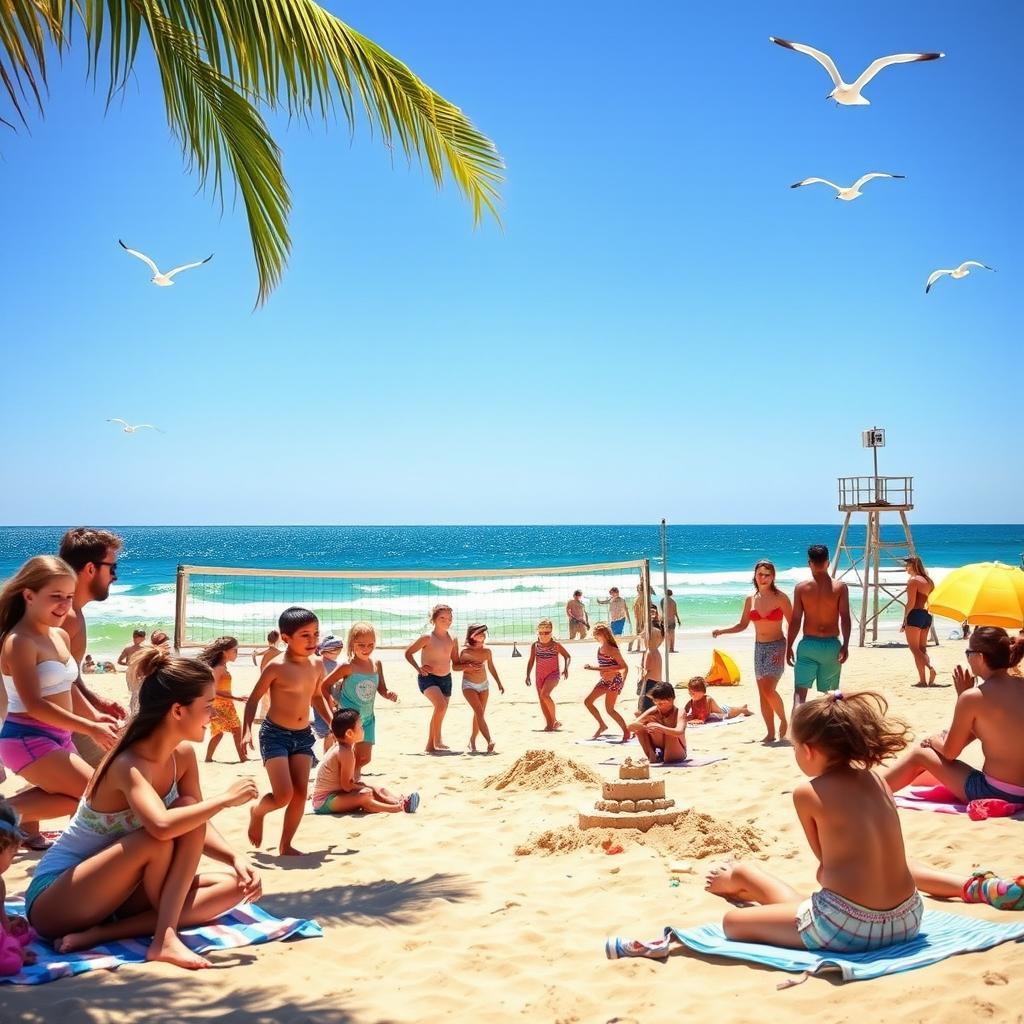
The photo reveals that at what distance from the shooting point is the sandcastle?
504cm

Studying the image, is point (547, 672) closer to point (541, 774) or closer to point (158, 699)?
point (541, 774)

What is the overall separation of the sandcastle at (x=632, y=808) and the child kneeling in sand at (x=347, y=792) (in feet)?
4.28

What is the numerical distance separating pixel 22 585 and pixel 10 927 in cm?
128

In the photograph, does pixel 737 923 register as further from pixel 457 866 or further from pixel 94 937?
pixel 94 937

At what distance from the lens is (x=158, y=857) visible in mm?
3297

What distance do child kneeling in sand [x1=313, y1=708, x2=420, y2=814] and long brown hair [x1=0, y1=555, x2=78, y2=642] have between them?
2.25 meters

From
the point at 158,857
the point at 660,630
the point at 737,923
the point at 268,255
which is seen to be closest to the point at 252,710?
the point at 158,857

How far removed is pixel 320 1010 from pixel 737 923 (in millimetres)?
1423

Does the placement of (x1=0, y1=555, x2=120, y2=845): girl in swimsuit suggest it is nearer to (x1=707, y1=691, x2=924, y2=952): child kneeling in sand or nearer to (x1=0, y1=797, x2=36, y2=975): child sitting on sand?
(x1=0, y1=797, x2=36, y2=975): child sitting on sand

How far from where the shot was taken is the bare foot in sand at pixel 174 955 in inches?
126

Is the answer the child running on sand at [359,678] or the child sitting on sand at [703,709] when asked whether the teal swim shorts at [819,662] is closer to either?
the child sitting on sand at [703,709]

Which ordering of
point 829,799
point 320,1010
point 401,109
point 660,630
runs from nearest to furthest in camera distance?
point 320,1010 → point 829,799 → point 401,109 → point 660,630

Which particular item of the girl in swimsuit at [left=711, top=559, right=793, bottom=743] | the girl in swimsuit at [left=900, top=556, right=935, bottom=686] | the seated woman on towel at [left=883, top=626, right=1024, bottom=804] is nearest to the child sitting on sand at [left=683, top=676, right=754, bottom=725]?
the girl in swimsuit at [left=711, top=559, right=793, bottom=743]

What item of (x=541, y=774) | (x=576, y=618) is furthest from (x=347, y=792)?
(x=576, y=618)
